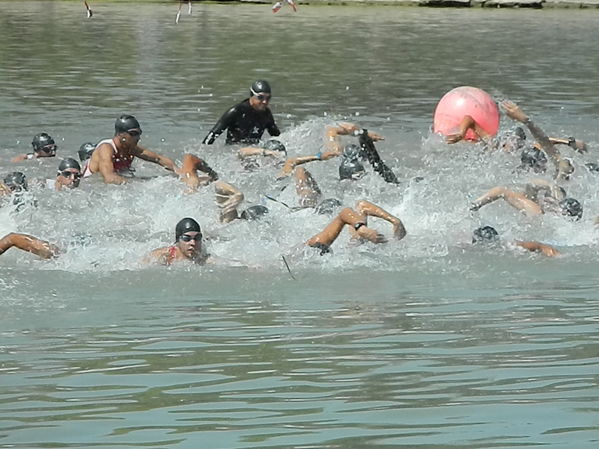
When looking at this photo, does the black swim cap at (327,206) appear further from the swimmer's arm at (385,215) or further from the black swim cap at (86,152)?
the black swim cap at (86,152)

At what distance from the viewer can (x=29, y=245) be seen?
520 inches

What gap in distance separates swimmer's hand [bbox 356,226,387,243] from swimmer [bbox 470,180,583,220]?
2075 millimetres

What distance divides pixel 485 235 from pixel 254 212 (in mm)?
2574

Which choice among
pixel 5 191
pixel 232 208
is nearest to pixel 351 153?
pixel 232 208

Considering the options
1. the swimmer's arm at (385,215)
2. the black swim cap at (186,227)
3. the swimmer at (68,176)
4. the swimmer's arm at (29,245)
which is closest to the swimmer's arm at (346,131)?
the swimmer's arm at (385,215)

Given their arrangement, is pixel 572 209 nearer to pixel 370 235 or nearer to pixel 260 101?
pixel 370 235

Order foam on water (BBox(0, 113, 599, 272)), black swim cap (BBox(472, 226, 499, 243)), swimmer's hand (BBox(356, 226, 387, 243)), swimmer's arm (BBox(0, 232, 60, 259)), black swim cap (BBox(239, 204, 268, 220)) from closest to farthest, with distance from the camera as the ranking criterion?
1. swimmer's arm (BBox(0, 232, 60, 259))
2. swimmer's hand (BBox(356, 226, 387, 243))
3. foam on water (BBox(0, 113, 599, 272))
4. black swim cap (BBox(472, 226, 499, 243))
5. black swim cap (BBox(239, 204, 268, 220))

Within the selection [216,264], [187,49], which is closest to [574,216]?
[216,264]

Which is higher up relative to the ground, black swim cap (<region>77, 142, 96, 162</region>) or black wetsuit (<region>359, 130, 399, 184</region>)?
black wetsuit (<region>359, 130, 399, 184</region>)

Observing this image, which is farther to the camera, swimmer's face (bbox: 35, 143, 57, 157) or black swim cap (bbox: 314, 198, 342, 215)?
swimmer's face (bbox: 35, 143, 57, 157)

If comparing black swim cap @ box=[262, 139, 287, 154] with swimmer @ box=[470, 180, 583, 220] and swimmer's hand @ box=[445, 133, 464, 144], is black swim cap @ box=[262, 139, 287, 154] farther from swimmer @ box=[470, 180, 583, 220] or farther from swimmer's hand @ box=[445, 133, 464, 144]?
swimmer @ box=[470, 180, 583, 220]

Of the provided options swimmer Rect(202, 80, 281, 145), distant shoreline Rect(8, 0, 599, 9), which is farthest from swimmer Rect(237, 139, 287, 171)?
distant shoreline Rect(8, 0, 599, 9)

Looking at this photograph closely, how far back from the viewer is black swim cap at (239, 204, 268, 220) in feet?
49.2

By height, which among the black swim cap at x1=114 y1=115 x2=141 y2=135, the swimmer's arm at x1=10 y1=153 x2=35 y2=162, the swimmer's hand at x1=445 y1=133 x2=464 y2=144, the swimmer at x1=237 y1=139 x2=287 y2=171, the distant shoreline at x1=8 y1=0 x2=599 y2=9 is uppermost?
the black swim cap at x1=114 y1=115 x2=141 y2=135
